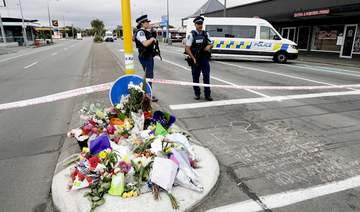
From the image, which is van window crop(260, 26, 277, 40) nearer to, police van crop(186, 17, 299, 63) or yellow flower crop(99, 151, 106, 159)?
police van crop(186, 17, 299, 63)

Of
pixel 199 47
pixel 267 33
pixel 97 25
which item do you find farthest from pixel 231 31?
pixel 97 25

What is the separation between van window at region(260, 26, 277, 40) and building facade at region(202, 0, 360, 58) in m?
5.39

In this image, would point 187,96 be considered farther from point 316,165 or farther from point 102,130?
point 316,165

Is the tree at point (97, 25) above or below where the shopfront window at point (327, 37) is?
above

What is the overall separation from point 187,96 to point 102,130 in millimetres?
3717

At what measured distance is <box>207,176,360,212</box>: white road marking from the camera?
2.52 meters

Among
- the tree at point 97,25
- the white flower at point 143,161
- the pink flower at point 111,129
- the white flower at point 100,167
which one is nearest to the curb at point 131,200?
the white flower at point 100,167

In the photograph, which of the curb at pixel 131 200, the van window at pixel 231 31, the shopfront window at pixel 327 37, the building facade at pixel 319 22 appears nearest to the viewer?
the curb at pixel 131 200

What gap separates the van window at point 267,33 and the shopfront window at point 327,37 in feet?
27.6

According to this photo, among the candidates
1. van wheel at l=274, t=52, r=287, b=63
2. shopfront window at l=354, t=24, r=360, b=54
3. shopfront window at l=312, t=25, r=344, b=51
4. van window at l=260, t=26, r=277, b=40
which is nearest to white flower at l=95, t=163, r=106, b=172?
van window at l=260, t=26, r=277, b=40

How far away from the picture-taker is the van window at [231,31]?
53.2 feet

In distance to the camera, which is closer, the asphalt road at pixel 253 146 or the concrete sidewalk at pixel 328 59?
the asphalt road at pixel 253 146

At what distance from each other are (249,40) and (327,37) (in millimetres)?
10216

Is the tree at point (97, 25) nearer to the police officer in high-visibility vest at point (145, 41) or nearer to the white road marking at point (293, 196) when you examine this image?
the police officer in high-visibility vest at point (145, 41)
